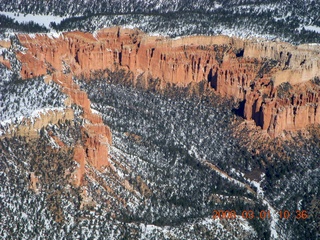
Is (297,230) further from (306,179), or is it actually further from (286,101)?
(286,101)

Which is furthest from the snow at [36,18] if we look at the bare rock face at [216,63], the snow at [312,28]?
the snow at [312,28]

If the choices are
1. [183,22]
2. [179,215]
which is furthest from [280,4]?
[179,215]
